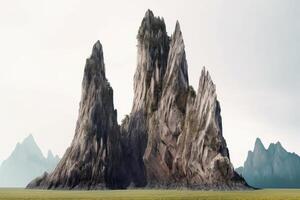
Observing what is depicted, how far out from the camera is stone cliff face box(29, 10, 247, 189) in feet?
540

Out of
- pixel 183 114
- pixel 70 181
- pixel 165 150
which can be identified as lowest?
pixel 70 181

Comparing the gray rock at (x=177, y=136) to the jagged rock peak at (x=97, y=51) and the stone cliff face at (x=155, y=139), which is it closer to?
the stone cliff face at (x=155, y=139)

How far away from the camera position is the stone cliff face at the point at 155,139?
165 metres

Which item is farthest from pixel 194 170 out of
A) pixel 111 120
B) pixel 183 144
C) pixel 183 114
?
pixel 111 120

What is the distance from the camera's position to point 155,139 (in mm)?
187375

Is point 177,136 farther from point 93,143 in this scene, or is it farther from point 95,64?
point 95,64

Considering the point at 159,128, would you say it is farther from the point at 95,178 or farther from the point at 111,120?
the point at 95,178

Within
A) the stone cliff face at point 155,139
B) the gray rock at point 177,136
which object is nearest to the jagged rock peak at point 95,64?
the stone cliff face at point 155,139

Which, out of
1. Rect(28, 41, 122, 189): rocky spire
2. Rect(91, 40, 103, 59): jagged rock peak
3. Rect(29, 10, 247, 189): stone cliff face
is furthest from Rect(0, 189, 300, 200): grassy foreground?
Rect(91, 40, 103, 59): jagged rock peak

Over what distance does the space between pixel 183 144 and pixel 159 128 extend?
1469cm

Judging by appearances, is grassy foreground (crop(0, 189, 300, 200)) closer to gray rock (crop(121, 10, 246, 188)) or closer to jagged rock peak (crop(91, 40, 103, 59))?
gray rock (crop(121, 10, 246, 188))

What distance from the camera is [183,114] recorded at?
604 feet

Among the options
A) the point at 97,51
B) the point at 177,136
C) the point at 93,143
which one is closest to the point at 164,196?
the point at 93,143

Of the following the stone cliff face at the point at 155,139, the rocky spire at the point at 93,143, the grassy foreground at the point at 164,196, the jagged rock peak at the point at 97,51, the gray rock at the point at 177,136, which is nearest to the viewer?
the grassy foreground at the point at 164,196
